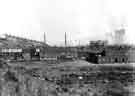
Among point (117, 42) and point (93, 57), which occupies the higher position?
point (117, 42)

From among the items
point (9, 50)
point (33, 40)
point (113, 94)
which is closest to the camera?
point (113, 94)

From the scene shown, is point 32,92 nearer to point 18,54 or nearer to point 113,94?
point 113,94

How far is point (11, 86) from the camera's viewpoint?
468 inches

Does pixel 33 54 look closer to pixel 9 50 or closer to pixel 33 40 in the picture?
pixel 9 50

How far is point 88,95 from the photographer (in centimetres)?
1352

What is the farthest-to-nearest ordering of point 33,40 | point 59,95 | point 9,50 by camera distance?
point 33,40 → point 9,50 → point 59,95

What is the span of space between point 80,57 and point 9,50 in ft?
82.6

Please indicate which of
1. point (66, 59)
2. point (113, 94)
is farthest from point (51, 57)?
point (113, 94)

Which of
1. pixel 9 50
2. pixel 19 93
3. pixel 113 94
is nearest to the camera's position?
pixel 19 93

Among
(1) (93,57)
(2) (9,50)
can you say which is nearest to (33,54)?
(2) (9,50)

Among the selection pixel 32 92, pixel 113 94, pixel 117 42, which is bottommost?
pixel 113 94

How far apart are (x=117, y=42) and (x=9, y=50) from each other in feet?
204

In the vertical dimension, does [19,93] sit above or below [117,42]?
below

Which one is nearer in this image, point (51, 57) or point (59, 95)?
point (59, 95)
